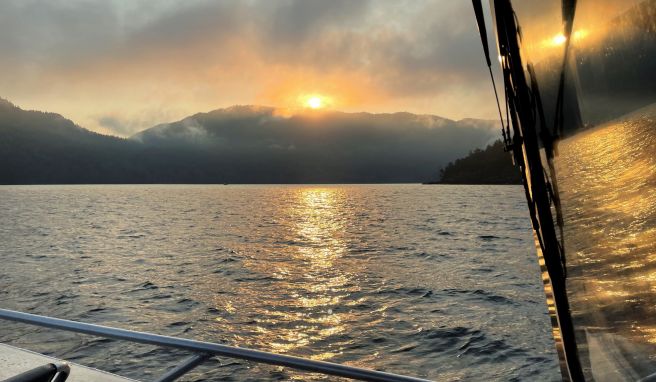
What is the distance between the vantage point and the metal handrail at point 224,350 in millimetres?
2785

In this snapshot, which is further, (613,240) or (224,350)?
(224,350)

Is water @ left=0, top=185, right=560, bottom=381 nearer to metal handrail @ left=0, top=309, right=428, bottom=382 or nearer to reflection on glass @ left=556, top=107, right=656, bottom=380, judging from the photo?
metal handrail @ left=0, top=309, right=428, bottom=382

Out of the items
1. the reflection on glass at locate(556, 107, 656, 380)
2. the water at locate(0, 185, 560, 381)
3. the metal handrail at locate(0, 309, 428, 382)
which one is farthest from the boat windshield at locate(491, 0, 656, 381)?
the water at locate(0, 185, 560, 381)

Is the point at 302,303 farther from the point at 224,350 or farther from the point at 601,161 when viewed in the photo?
the point at 601,161

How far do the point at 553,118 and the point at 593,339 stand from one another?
1.47 m

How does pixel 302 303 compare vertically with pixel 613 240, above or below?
below

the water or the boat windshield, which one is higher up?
the boat windshield

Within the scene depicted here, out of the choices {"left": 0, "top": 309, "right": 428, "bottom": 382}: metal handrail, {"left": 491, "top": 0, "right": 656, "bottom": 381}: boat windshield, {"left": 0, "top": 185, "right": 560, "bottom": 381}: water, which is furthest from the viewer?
{"left": 0, "top": 185, "right": 560, "bottom": 381}: water

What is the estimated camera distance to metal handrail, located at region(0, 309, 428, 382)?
279 cm

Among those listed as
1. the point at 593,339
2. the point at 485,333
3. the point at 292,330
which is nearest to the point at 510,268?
the point at 485,333

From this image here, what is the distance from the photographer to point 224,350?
10.6 ft

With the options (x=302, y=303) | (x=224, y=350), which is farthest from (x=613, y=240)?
(x=302, y=303)

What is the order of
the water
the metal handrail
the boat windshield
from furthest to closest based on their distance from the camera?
the water → the metal handrail → the boat windshield

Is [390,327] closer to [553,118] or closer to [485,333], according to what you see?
[485,333]
